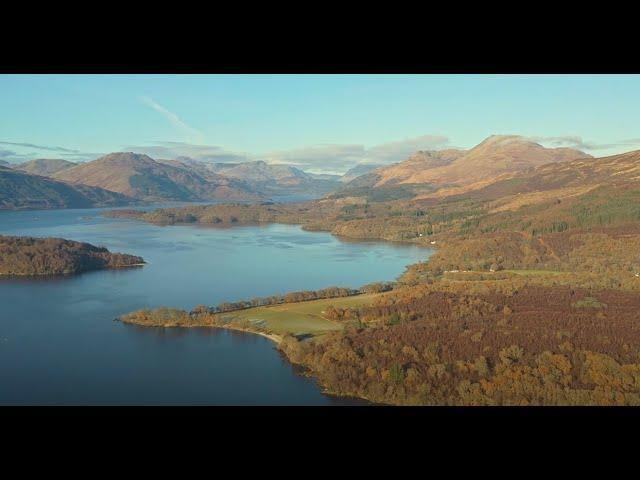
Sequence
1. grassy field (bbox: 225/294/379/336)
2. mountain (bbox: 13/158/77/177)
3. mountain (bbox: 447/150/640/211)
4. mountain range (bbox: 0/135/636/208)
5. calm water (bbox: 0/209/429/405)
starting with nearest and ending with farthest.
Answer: calm water (bbox: 0/209/429/405) < grassy field (bbox: 225/294/379/336) < mountain (bbox: 447/150/640/211) < mountain range (bbox: 0/135/636/208) < mountain (bbox: 13/158/77/177)

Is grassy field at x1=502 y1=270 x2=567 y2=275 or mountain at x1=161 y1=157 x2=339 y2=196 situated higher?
mountain at x1=161 y1=157 x2=339 y2=196

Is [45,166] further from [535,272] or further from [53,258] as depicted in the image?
[535,272]

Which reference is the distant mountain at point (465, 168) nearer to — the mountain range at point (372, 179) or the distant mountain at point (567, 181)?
the mountain range at point (372, 179)

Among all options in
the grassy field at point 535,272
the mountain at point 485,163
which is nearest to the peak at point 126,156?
the mountain at point 485,163

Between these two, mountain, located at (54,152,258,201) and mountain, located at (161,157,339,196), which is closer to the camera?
mountain, located at (54,152,258,201)

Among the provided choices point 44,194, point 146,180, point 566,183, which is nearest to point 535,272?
Result: point 566,183

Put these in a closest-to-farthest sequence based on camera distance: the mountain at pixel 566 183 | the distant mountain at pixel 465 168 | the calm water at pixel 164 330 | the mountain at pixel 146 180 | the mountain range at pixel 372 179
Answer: the calm water at pixel 164 330 < the mountain at pixel 566 183 < the mountain range at pixel 372 179 < the distant mountain at pixel 465 168 < the mountain at pixel 146 180

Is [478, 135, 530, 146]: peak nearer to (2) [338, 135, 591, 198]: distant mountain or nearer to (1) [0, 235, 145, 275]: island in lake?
(2) [338, 135, 591, 198]: distant mountain

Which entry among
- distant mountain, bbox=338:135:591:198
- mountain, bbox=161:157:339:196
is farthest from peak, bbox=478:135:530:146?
mountain, bbox=161:157:339:196
